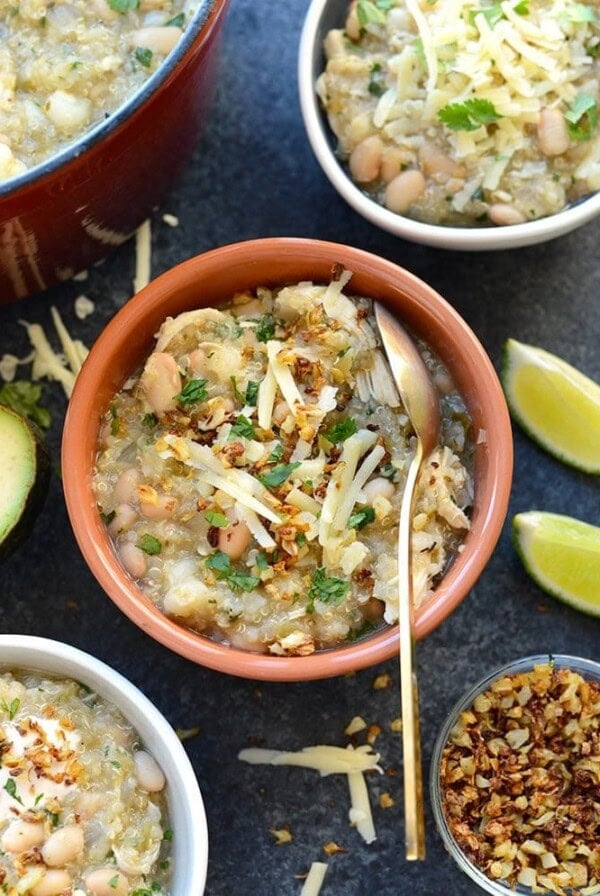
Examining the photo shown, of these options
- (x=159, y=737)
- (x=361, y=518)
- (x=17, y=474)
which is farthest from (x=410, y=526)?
(x=17, y=474)

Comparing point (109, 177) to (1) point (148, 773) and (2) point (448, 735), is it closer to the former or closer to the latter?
(1) point (148, 773)

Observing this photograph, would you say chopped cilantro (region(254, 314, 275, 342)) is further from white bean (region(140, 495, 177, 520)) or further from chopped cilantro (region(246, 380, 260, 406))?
white bean (region(140, 495, 177, 520))

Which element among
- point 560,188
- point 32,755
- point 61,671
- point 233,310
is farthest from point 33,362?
point 560,188

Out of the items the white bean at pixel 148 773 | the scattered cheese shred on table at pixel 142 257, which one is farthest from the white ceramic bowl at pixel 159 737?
the scattered cheese shred on table at pixel 142 257

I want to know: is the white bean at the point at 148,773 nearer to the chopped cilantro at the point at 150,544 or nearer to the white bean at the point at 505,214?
the chopped cilantro at the point at 150,544

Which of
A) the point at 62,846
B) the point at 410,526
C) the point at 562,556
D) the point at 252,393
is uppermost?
the point at 252,393

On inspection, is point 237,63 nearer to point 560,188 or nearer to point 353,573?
point 560,188

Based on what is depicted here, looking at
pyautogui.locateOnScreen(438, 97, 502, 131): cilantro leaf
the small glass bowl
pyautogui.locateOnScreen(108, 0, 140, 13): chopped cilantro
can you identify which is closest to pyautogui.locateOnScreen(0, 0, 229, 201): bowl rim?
pyautogui.locateOnScreen(108, 0, 140, 13): chopped cilantro
